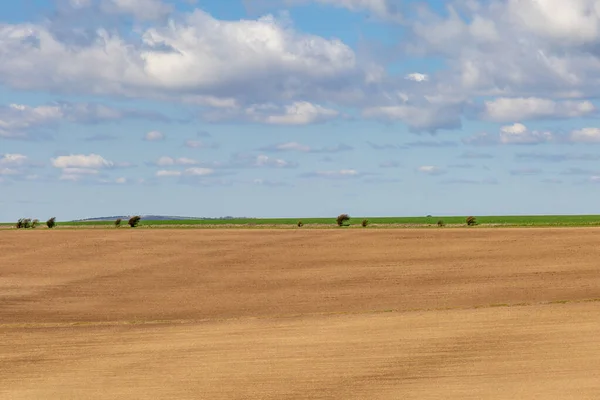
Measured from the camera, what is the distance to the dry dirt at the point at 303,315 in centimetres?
1914

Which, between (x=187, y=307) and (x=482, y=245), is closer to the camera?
(x=187, y=307)

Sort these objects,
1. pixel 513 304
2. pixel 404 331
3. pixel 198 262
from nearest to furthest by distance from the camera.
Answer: pixel 404 331 < pixel 513 304 < pixel 198 262

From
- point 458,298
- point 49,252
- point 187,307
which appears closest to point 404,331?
point 458,298

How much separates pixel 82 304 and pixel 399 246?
71.3ft

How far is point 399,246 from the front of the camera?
171 feet

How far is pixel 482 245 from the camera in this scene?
51.3m

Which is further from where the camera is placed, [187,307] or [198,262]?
[198,262]

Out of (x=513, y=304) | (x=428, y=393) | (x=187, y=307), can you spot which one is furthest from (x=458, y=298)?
(x=428, y=393)

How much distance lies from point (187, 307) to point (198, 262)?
12.5m

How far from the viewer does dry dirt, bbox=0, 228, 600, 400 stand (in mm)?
19141

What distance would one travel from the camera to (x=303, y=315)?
3200 cm

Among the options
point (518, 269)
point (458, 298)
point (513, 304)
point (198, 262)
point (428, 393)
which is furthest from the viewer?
point (198, 262)

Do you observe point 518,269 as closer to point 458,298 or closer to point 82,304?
point 458,298

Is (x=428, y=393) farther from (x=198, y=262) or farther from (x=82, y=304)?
(x=198, y=262)
